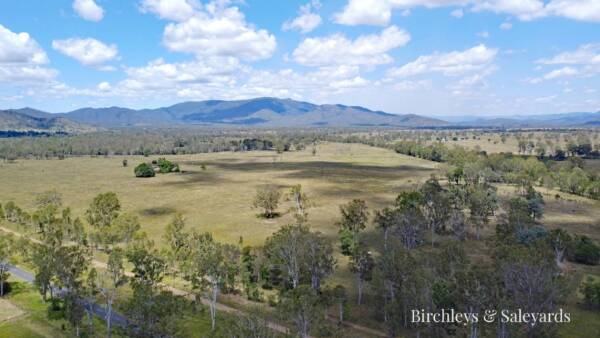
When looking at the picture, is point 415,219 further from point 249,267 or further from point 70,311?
point 70,311

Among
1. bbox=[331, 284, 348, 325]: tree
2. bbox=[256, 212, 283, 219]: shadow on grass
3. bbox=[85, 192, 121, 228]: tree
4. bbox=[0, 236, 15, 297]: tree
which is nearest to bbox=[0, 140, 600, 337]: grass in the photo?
bbox=[256, 212, 283, 219]: shadow on grass

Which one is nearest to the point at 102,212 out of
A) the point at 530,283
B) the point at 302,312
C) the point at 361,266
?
the point at 361,266

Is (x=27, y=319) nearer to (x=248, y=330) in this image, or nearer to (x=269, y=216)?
(x=248, y=330)

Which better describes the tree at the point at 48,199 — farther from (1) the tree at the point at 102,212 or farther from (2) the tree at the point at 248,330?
(2) the tree at the point at 248,330

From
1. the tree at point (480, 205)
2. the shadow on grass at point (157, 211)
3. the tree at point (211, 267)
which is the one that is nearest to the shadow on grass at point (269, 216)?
the shadow on grass at point (157, 211)

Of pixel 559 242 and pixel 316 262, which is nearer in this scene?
pixel 316 262

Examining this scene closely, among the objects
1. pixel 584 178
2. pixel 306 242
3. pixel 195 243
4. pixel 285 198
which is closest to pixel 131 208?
pixel 285 198

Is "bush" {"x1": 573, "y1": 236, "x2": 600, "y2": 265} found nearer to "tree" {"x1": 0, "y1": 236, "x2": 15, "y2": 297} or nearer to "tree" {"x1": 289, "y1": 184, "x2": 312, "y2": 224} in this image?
"tree" {"x1": 289, "y1": 184, "x2": 312, "y2": 224}

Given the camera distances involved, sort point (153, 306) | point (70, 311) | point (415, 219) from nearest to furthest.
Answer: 1. point (153, 306)
2. point (70, 311)
3. point (415, 219)

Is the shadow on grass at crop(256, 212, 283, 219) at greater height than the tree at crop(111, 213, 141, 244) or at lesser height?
lesser
